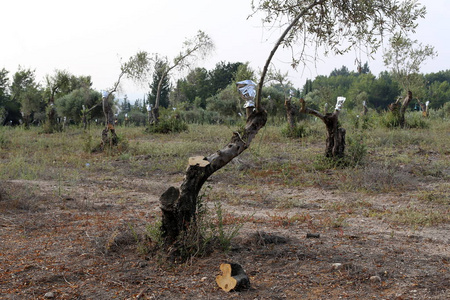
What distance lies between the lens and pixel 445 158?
32.3 ft

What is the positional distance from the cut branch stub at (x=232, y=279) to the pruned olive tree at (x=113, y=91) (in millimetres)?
9737

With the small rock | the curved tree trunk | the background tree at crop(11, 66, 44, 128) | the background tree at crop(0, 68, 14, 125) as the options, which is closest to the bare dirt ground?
the small rock

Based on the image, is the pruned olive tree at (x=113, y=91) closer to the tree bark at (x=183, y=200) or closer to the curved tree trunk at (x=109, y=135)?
the curved tree trunk at (x=109, y=135)

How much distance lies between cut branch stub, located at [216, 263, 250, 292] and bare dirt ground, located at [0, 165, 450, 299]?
5 cm

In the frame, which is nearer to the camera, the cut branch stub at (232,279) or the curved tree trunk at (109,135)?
the cut branch stub at (232,279)

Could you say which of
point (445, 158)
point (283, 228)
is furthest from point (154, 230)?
point (445, 158)

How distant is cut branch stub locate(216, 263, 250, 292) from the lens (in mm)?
3146

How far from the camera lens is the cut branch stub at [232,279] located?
124 inches

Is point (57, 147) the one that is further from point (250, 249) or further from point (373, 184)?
point (250, 249)

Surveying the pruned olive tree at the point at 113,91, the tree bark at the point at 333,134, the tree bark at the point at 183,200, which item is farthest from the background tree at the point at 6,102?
the tree bark at the point at 183,200

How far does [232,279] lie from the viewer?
3156mm

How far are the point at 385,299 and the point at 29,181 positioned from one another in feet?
22.0

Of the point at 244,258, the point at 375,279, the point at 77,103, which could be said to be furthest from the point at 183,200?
the point at 77,103

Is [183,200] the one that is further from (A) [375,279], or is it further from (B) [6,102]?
(B) [6,102]
